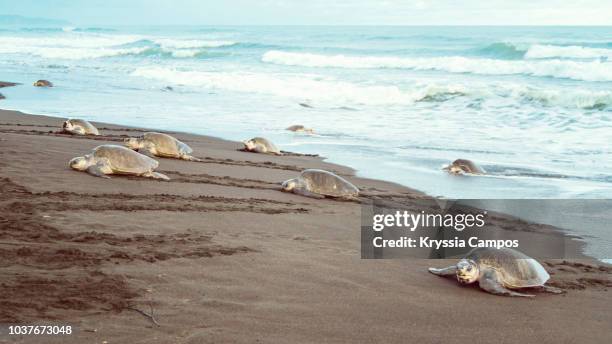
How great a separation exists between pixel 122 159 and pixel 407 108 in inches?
492

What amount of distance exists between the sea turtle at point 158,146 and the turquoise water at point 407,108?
2478 mm

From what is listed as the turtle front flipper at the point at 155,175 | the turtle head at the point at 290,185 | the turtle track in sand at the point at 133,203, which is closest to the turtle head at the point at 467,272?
the turtle track in sand at the point at 133,203

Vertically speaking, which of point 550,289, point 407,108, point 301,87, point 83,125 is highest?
point 301,87

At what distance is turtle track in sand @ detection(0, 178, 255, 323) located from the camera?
10.2 feet

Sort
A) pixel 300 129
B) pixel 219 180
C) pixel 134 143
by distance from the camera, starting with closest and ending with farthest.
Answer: pixel 219 180
pixel 134 143
pixel 300 129

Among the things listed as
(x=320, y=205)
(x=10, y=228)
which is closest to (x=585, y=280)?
(x=320, y=205)

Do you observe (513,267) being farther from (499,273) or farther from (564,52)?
(564,52)

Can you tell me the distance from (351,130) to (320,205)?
21.4ft

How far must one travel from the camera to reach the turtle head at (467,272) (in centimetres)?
A: 429

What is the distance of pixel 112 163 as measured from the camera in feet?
22.0

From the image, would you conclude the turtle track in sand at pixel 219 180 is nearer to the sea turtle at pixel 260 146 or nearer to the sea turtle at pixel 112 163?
the sea turtle at pixel 112 163

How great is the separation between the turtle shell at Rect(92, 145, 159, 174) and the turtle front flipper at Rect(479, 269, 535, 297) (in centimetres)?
399

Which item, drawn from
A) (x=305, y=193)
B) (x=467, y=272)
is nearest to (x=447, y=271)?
(x=467, y=272)

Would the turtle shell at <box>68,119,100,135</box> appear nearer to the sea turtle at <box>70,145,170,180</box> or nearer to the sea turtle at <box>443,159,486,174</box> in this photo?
the sea turtle at <box>70,145,170,180</box>
